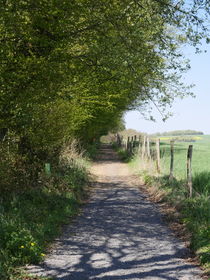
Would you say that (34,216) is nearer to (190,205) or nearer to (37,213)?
(37,213)

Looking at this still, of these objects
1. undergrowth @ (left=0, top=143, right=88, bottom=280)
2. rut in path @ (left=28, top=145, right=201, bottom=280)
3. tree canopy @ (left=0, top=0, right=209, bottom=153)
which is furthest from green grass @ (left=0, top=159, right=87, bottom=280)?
tree canopy @ (left=0, top=0, right=209, bottom=153)

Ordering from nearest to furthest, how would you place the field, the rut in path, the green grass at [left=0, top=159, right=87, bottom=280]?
the rut in path, the green grass at [left=0, top=159, right=87, bottom=280], the field

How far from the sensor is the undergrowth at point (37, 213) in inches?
261

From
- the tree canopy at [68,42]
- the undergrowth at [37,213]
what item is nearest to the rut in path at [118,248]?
the undergrowth at [37,213]

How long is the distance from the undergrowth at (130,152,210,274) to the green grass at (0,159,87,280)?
288cm

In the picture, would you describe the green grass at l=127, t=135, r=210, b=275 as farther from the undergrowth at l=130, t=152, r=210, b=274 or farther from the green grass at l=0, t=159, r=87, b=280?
the green grass at l=0, t=159, r=87, b=280

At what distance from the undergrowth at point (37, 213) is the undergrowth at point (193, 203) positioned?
9.44 ft

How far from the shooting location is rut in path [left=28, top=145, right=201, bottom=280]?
6.32 meters

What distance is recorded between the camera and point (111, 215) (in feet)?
36.0

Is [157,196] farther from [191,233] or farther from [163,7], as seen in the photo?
[163,7]

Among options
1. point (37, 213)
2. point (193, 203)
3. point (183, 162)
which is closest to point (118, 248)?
point (37, 213)

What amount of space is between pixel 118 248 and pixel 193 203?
3.39 meters

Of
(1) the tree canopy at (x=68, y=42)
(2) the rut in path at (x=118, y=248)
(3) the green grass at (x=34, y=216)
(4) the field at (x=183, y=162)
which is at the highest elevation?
(1) the tree canopy at (x=68, y=42)

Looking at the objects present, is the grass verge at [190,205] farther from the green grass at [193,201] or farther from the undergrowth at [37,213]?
the undergrowth at [37,213]
